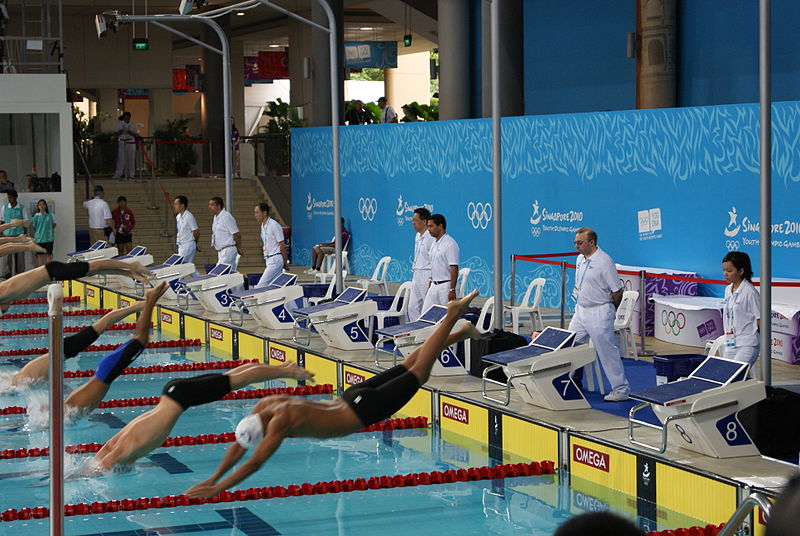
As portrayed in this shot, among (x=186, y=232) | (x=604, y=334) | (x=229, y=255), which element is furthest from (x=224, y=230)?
(x=604, y=334)

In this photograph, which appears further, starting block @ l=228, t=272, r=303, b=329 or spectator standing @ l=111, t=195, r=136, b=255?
spectator standing @ l=111, t=195, r=136, b=255

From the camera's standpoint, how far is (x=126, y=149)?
25969 mm

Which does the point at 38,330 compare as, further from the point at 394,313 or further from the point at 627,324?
the point at 627,324

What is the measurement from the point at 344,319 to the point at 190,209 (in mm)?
14107

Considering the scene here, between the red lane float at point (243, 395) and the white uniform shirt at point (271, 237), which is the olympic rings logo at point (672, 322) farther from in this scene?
the white uniform shirt at point (271, 237)

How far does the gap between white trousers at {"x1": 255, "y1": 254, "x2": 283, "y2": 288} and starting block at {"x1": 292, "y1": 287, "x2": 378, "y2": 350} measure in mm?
2661

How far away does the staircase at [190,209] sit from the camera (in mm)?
23469

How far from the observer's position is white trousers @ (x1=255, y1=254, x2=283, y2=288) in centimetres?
1423

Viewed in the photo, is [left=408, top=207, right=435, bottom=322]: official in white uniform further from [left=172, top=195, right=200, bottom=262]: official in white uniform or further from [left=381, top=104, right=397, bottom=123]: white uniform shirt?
[left=381, top=104, right=397, bottom=123]: white uniform shirt

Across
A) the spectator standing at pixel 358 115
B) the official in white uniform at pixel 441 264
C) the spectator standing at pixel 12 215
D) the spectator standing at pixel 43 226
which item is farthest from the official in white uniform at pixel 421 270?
the spectator standing at pixel 358 115

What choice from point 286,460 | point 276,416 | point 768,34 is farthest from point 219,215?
point 276,416

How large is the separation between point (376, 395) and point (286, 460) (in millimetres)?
3654

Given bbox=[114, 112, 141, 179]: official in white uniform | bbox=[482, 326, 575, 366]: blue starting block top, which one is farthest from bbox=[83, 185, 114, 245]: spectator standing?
bbox=[482, 326, 575, 366]: blue starting block top

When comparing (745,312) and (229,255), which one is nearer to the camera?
(745,312)
